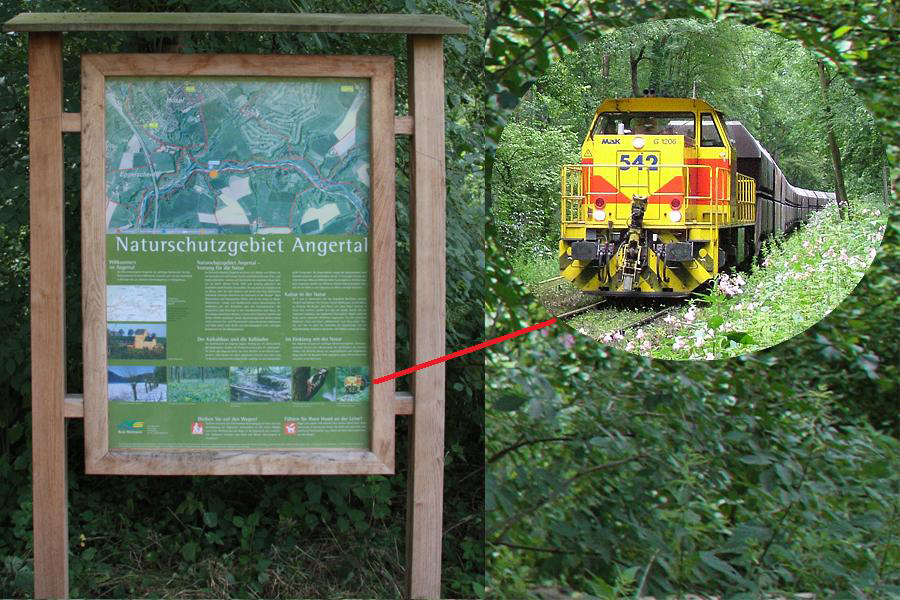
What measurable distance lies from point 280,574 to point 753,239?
2935 mm

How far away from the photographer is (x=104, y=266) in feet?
11.4

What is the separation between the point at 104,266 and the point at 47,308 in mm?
255

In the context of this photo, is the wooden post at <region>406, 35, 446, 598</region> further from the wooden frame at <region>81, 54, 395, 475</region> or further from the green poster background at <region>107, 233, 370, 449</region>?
the green poster background at <region>107, 233, 370, 449</region>

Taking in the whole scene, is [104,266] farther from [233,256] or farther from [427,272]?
[427,272]

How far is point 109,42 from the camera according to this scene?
4.82m

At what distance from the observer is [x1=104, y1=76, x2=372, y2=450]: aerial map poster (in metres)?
3.49

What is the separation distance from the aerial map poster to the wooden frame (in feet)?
0.12

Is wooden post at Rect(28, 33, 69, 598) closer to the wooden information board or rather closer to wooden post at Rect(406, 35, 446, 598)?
the wooden information board

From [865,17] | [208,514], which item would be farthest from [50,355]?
[865,17]

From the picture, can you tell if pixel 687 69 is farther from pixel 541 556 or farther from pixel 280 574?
pixel 280 574

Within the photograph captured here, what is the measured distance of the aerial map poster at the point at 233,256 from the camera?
3486 millimetres

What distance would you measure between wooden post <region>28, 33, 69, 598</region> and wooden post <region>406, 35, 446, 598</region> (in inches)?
49.3

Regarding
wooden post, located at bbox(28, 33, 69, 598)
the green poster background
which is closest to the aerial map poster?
the green poster background

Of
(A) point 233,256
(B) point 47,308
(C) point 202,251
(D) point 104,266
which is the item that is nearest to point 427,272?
(A) point 233,256
